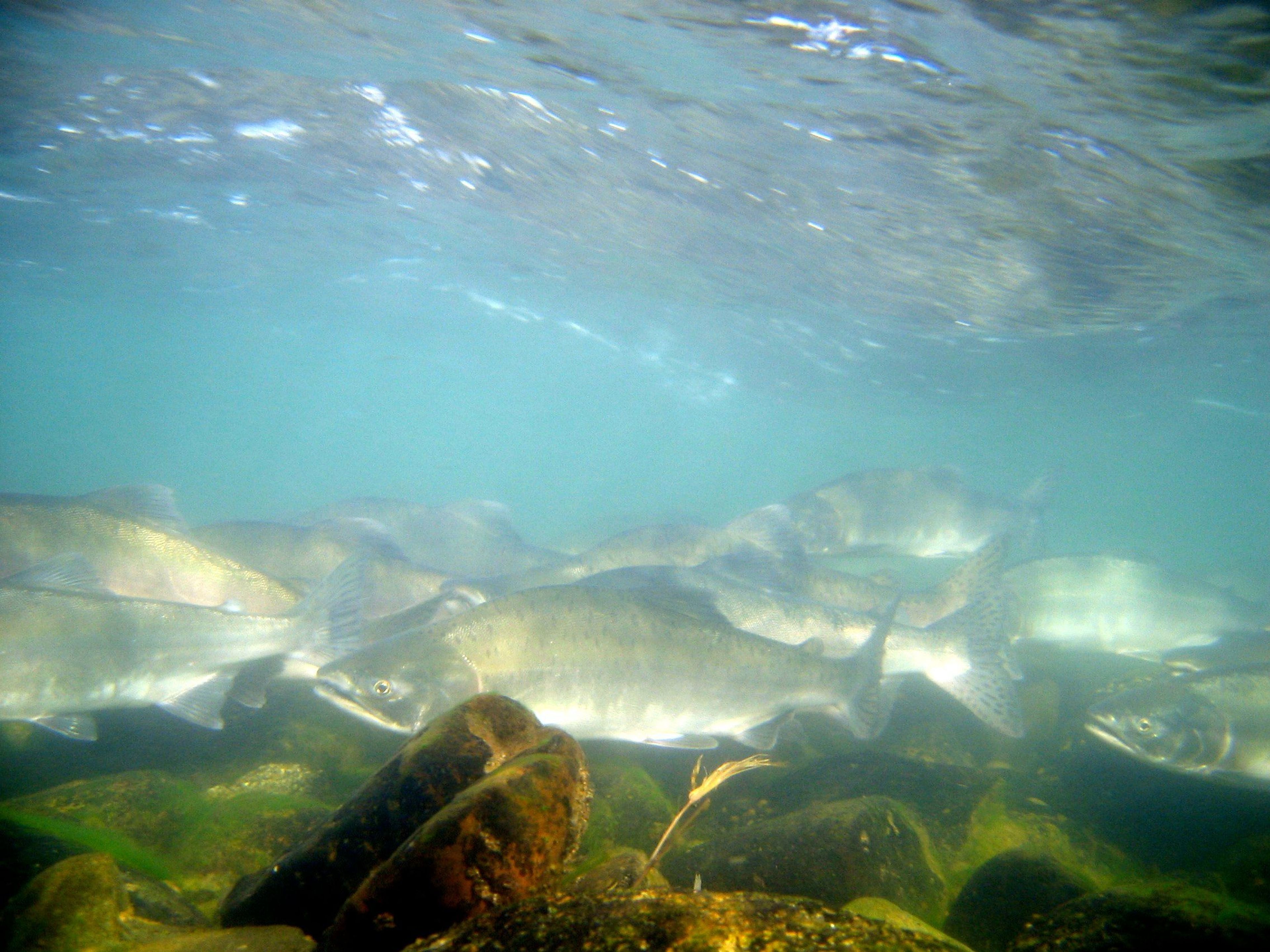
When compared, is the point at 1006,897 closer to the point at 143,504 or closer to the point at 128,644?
the point at 128,644

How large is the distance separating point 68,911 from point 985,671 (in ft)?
25.2

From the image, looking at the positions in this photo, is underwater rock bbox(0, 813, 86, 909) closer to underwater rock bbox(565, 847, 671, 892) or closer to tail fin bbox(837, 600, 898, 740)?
underwater rock bbox(565, 847, 671, 892)

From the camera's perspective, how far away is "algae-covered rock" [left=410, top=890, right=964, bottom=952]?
170 cm

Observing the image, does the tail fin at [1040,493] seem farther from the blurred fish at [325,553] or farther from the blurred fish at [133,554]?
the blurred fish at [133,554]

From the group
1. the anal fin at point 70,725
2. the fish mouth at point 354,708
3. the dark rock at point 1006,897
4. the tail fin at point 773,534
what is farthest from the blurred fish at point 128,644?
the tail fin at point 773,534

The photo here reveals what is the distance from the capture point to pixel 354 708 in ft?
15.1

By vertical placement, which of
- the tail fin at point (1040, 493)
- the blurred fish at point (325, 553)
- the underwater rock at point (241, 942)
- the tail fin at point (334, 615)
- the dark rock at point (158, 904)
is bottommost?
the tail fin at point (1040, 493)

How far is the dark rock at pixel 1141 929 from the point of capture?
7.70 feet

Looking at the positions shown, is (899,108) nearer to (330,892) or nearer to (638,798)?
(638,798)

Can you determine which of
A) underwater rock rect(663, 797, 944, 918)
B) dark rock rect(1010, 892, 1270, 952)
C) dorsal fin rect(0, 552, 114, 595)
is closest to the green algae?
dorsal fin rect(0, 552, 114, 595)

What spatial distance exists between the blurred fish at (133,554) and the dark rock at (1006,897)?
23.5 ft

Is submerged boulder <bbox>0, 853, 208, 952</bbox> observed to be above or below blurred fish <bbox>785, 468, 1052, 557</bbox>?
above

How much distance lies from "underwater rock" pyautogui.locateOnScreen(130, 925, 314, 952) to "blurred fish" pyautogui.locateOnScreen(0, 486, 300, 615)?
5386 millimetres

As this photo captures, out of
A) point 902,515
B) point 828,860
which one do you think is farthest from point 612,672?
point 902,515
